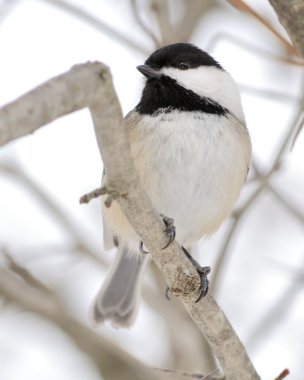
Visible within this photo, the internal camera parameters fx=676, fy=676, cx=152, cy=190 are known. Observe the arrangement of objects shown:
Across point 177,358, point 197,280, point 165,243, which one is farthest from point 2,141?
point 177,358

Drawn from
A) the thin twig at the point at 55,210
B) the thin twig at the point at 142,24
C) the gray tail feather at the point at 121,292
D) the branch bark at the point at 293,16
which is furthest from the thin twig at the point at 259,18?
the thin twig at the point at 55,210

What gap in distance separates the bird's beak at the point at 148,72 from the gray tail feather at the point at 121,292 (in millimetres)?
1132

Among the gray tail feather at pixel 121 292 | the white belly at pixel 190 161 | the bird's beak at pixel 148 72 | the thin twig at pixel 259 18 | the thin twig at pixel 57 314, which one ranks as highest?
the thin twig at pixel 259 18

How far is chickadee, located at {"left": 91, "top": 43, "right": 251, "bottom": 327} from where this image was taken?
3254 millimetres

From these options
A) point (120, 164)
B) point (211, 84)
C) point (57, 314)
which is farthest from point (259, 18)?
point (57, 314)

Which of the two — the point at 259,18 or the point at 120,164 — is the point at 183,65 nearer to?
the point at 259,18

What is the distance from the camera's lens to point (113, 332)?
450 centimetres

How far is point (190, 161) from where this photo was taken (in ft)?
10.7

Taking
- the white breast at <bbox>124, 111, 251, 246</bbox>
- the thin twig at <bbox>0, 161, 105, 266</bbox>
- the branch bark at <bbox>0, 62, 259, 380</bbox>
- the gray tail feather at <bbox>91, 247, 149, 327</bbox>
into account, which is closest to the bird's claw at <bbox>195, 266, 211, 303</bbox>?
the branch bark at <bbox>0, 62, 259, 380</bbox>

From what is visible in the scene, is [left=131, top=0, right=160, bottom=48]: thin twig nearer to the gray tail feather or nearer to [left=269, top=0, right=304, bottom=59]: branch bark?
the gray tail feather

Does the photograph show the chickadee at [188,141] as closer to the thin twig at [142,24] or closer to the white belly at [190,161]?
the white belly at [190,161]

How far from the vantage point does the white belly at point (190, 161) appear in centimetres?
325

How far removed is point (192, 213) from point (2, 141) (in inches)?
76.6

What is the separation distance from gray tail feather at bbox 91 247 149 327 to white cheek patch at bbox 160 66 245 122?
44.0 inches
